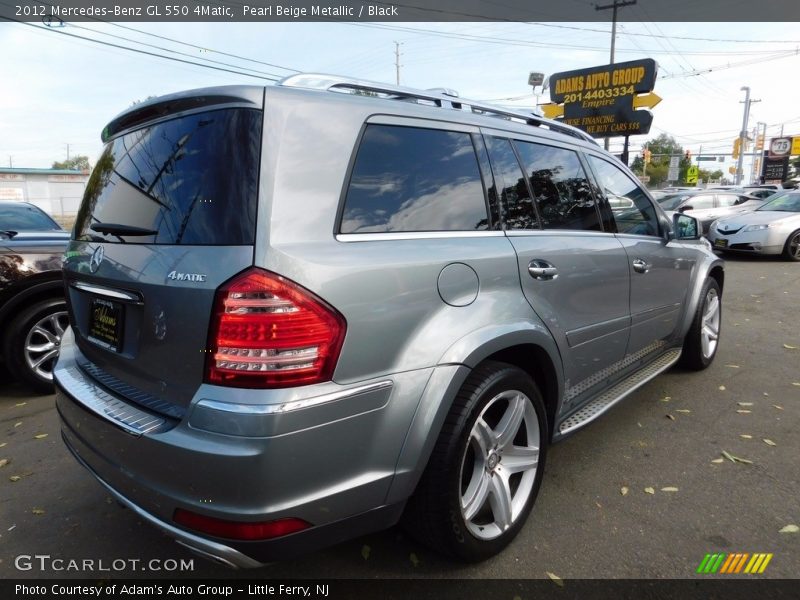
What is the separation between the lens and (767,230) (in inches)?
444

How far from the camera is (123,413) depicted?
6.09ft

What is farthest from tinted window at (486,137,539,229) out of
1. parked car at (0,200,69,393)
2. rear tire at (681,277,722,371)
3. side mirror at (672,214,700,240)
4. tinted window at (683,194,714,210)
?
tinted window at (683,194,714,210)

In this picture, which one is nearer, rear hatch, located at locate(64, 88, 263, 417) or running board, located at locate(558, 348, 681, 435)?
rear hatch, located at locate(64, 88, 263, 417)

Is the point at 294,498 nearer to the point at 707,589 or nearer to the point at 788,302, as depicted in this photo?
the point at 707,589

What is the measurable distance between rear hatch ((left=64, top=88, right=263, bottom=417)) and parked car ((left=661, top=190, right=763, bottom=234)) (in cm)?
1638

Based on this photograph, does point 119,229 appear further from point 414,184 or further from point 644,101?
point 644,101

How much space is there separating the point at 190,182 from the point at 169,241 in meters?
0.21

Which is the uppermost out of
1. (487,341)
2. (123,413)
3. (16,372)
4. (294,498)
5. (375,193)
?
(375,193)

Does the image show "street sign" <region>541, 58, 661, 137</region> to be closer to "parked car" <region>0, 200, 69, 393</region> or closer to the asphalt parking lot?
the asphalt parking lot

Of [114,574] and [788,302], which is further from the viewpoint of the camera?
[788,302]

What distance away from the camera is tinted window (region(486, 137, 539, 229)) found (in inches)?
95.3

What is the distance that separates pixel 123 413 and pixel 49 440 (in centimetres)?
222

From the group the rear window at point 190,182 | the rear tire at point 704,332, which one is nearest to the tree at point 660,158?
the rear tire at point 704,332

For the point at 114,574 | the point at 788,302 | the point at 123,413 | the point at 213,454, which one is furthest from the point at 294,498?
the point at 788,302
